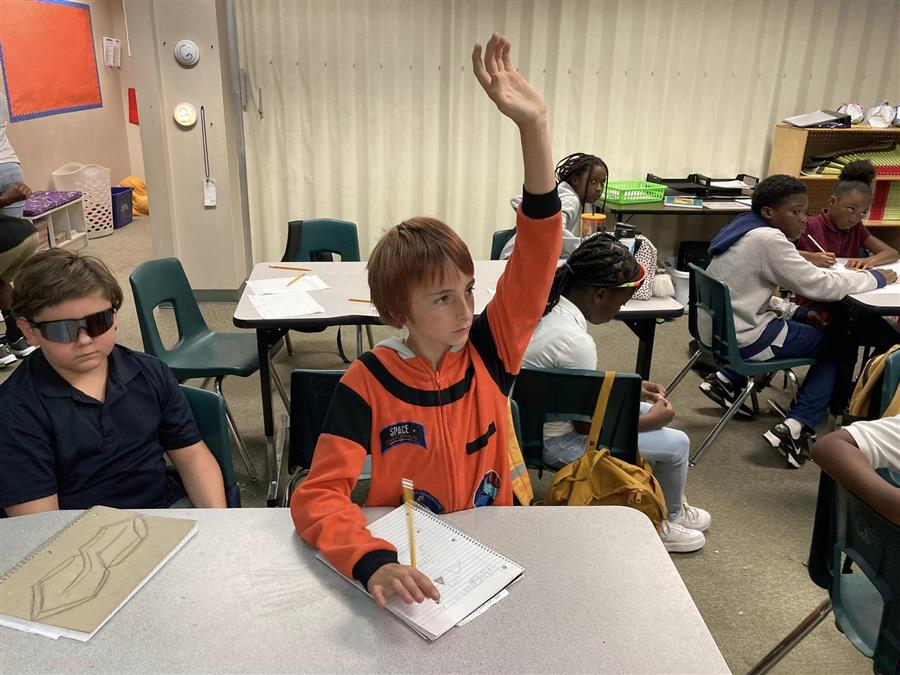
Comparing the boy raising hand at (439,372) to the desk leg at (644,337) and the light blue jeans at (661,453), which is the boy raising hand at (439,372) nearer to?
the light blue jeans at (661,453)

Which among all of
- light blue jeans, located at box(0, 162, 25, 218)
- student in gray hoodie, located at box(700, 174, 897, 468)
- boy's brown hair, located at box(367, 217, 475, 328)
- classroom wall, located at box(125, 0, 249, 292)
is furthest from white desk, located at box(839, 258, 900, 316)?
light blue jeans, located at box(0, 162, 25, 218)

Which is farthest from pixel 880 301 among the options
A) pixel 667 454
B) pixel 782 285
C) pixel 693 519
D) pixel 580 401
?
pixel 580 401

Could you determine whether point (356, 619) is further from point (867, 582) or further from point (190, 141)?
point (190, 141)

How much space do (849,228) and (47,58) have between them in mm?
6515

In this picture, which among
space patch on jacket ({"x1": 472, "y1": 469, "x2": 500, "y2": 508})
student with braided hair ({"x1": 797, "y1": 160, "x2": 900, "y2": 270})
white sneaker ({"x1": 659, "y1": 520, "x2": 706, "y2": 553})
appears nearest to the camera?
space patch on jacket ({"x1": 472, "y1": 469, "x2": 500, "y2": 508})

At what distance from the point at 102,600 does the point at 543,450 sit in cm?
136

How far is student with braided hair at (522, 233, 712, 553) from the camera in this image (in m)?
2.10

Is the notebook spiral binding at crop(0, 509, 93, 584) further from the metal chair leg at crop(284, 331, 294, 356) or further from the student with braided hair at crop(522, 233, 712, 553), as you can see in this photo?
the metal chair leg at crop(284, 331, 294, 356)

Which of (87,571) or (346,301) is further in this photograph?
(346,301)

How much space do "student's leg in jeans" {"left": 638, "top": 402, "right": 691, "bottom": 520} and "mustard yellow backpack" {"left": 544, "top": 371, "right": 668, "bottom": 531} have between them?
0.42 metres

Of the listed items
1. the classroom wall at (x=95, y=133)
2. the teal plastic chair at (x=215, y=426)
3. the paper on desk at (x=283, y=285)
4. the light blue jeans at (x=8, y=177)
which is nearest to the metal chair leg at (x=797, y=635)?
the teal plastic chair at (x=215, y=426)

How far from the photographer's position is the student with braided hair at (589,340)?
6.88ft

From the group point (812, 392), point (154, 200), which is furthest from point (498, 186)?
point (812, 392)

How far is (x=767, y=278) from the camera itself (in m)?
3.13
